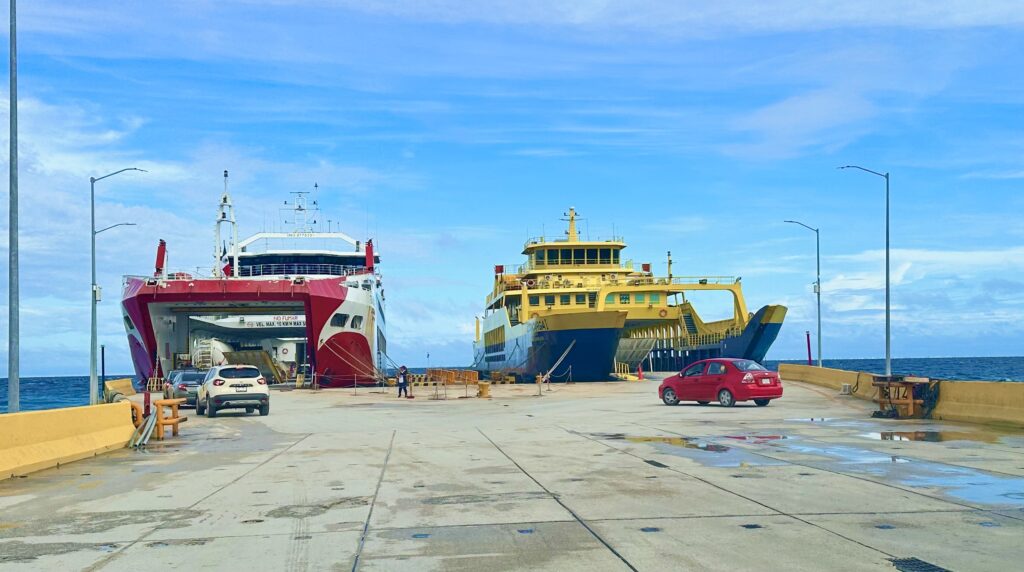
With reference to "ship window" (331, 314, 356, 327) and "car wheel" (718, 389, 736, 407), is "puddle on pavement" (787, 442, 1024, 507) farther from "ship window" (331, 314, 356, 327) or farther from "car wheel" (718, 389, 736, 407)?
"ship window" (331, 314, 356, 327)

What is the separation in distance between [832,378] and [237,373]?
20.3 metres

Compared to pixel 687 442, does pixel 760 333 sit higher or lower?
higher

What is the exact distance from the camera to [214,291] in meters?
45.7

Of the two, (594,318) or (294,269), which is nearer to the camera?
(594,318)

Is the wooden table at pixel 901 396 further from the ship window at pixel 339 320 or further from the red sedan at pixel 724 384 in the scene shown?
the ship window at pixel 339 320

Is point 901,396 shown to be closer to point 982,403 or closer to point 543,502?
point 982,403

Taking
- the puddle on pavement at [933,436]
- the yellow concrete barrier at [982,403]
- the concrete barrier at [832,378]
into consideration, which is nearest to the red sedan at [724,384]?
the concrete barrier at [832,378]

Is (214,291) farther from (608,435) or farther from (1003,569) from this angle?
(1003,569)

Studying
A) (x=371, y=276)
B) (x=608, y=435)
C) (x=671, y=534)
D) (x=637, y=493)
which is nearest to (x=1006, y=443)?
(x=608, y=435)

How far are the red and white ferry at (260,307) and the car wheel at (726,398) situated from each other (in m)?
25.1

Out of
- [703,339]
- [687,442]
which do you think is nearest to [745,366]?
[687,442]

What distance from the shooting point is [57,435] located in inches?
612

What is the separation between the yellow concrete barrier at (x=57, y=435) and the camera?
45.2ft

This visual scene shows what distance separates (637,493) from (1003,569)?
4.50 metres
